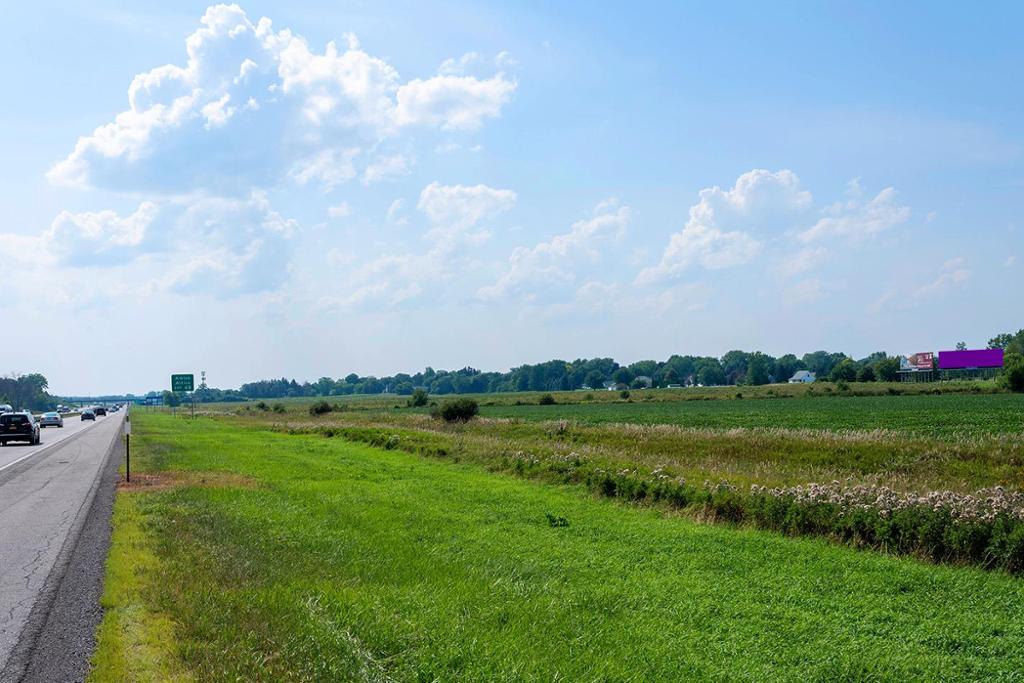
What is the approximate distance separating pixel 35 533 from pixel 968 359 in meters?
162

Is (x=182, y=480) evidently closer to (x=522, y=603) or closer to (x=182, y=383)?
(x=522, y=603)

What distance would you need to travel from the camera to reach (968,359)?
149 metres

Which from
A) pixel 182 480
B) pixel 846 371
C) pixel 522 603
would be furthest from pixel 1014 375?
pixel 522 603

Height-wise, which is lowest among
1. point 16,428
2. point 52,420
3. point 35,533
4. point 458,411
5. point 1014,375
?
point 52,420

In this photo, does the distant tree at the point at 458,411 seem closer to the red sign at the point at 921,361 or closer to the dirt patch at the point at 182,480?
the dirt patch at the point at 182,480

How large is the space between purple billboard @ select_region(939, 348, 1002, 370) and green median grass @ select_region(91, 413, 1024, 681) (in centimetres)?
15273

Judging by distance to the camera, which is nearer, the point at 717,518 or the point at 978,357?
the point at 717,518

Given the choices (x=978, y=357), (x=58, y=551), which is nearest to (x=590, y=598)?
(x=58, y=551)

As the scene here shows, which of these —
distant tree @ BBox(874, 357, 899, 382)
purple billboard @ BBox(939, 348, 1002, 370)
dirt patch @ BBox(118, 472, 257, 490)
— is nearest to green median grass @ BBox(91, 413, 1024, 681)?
dirt patch @ BBox(118, 472, 257, 490)

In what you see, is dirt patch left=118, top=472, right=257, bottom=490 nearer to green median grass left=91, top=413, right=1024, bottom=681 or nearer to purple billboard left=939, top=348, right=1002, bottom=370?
green median grass left=91, top=413, right=1024, bottom=681

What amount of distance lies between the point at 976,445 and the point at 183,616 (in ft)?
90.7

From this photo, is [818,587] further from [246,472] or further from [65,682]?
[246,472]

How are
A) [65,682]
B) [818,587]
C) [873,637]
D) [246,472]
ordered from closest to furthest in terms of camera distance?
[65,682]
[873,637]
[818,587]
[246,472]

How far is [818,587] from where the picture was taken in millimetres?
10109
